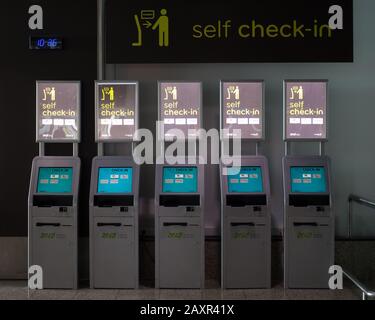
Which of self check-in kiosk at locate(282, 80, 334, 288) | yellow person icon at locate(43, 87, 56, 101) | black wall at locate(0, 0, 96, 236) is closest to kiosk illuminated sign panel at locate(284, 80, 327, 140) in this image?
self check-in kiosk at locate(282, 80, 334, 288)

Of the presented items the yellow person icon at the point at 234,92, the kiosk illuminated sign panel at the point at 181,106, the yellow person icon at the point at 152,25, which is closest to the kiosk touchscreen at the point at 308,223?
the yellow person icon at the point at 234,92

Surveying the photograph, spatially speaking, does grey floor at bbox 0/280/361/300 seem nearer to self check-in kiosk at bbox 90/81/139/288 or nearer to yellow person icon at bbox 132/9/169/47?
self check-in kiosk at bbox 90/81/139/288

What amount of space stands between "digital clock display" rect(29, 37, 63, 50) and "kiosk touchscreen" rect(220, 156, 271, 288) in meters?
2.37

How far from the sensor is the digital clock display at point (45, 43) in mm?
4957

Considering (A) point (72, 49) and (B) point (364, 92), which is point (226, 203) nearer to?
(B) point (364, 92)

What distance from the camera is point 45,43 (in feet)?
16.3

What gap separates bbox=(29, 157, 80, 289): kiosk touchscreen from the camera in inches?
178

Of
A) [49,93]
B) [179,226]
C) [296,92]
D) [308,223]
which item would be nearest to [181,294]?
[179,226]

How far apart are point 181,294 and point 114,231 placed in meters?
0.96

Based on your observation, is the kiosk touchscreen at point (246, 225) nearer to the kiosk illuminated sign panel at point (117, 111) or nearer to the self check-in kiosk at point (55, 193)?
the kiosk illuminated sign panel at point (117, 111)

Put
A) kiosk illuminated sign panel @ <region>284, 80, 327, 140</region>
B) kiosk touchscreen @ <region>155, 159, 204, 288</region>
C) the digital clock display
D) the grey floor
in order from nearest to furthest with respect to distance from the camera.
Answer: the grey floor → kiosk touchscreen @ <region>155, 159, 204, 288</region> → kiosk illuminated sign panel @ <region>284, 80, 327, 140</region> → the digital clock display

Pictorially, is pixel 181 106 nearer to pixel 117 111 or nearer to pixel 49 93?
pixel 117 111

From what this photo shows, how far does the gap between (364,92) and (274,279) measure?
2.46 metres

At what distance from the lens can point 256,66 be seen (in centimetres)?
512
